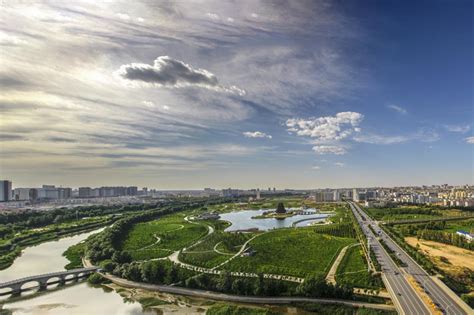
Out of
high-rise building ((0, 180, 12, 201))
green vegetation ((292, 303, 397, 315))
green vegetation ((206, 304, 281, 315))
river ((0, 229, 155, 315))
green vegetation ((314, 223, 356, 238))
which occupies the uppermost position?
high-rise building ((0, 180, 12, 201))

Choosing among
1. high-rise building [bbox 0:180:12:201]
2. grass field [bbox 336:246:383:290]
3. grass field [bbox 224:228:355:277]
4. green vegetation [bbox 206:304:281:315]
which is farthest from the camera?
high-rise building [bbox 0:180:12:201]

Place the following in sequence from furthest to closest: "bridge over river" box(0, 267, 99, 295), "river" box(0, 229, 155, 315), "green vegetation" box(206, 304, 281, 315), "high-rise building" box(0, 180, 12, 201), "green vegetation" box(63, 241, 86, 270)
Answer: "high-rise building" box(0, 180, 12, 201)
"green vegetation" box(63, 241, 86, 270)
"bridge over river" box(0, 267, 99, 295)
"river" box(0, 229, 155, 315)
"green vegetation" box(206, 304, 281, 315)

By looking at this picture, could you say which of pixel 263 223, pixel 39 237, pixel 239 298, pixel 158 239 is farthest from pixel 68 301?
pixel 263 223

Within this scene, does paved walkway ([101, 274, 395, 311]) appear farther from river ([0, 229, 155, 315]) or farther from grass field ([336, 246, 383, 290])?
grass field ([336, 246, 383, 290])

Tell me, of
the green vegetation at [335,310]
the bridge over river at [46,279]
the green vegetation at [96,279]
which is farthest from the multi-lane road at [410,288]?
the bridge over river at [46,279]

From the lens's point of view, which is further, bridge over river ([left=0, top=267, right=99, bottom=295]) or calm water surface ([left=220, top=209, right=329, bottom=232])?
calm water surface ([left=220, top=209, right=329, bottom=232])

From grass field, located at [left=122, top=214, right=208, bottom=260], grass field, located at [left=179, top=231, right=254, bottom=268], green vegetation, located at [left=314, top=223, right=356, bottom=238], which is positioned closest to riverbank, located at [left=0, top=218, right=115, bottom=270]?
grass field, located at [left=122, top=214, right=208, bottom=260]
